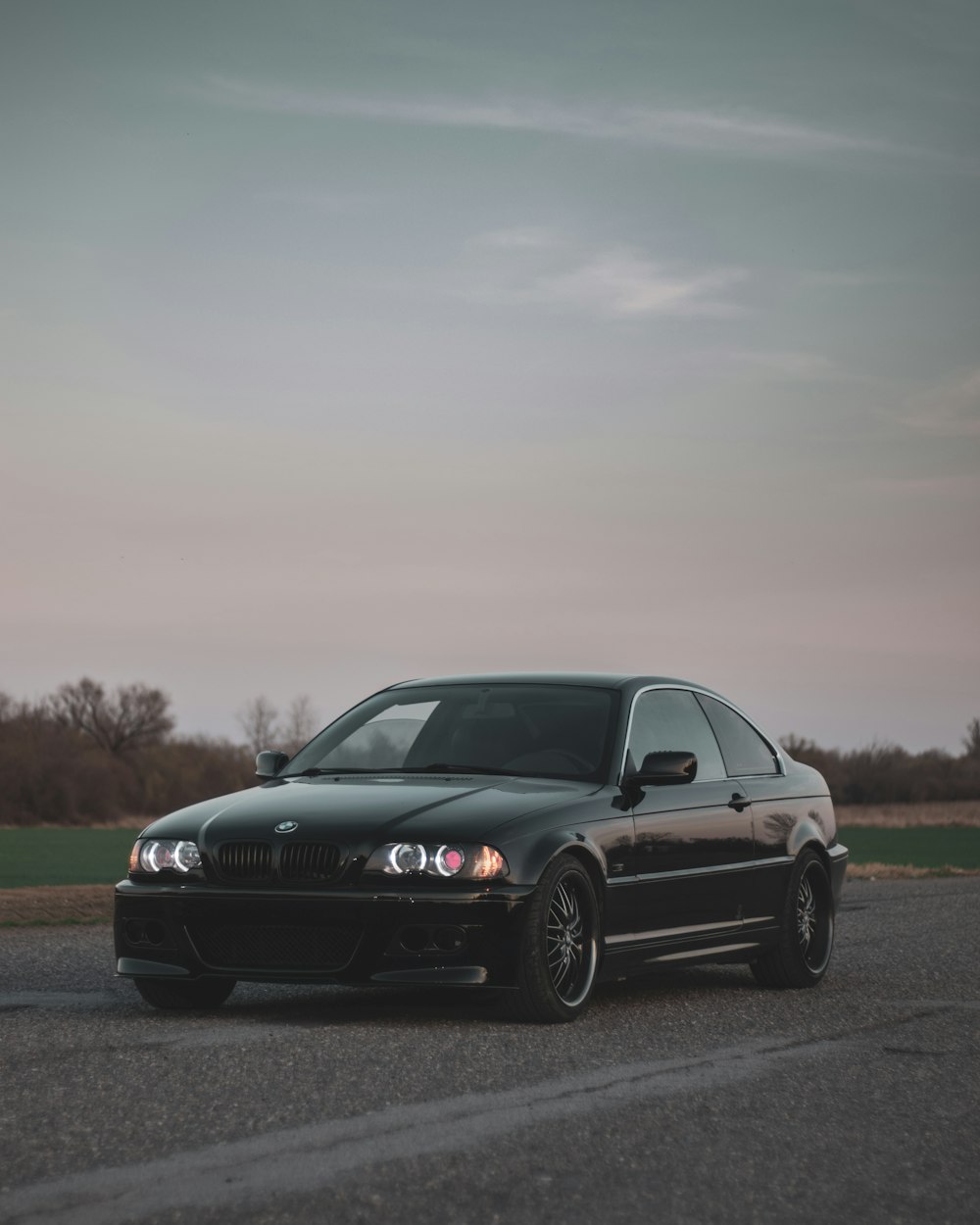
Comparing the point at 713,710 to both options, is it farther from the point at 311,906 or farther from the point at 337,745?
the point at 311,906

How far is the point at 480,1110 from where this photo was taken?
19.5ft

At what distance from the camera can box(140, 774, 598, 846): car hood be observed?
26.3ft

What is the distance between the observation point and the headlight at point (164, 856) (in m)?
8.30

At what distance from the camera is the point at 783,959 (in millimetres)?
10320

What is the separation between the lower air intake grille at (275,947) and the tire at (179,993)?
0.99ft

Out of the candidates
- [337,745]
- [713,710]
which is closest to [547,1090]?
[337,745]

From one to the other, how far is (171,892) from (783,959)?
12.4 ft

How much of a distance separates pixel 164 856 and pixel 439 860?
1.35 m

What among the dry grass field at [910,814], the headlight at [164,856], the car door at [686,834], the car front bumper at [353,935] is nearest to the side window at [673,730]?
the car door at [686,834]

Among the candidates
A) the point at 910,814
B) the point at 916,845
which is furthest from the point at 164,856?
the point at 910,814

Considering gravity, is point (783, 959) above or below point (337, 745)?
below

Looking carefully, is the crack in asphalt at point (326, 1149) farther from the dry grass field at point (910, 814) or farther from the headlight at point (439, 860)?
the dry grass field at point (910, 814)

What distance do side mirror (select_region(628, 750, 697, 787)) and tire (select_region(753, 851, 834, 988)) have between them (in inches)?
72.0

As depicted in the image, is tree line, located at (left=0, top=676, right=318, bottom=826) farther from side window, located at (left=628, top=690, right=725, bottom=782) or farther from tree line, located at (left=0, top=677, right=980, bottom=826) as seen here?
side window, located at (left=628, top=690, right=725, bottom=782)
